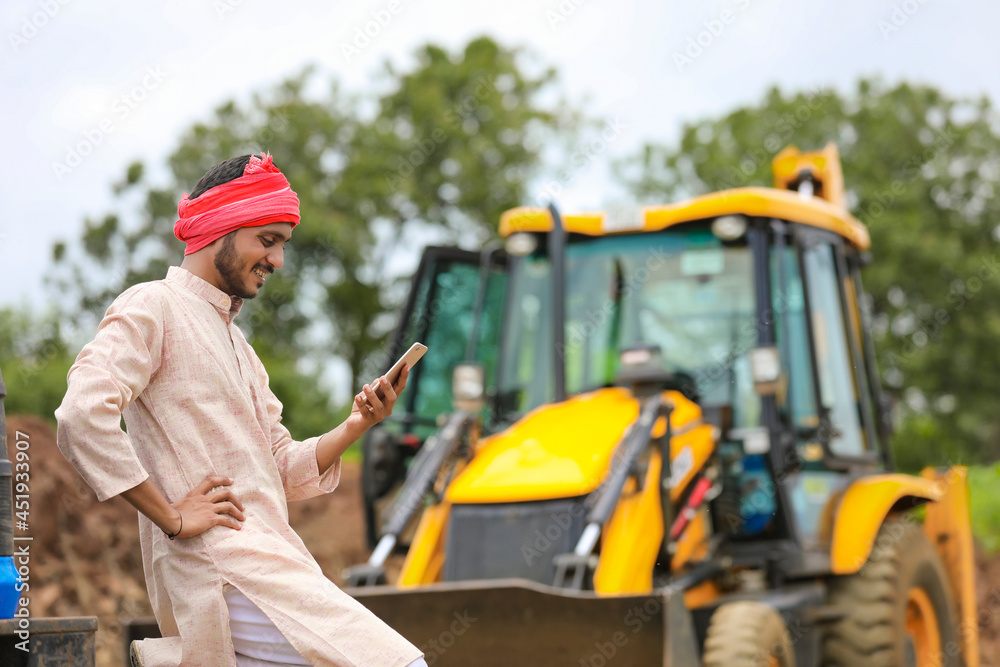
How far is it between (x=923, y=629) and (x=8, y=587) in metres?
5.83

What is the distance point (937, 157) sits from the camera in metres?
29.6

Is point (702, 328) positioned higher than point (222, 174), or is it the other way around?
point (222, 174)

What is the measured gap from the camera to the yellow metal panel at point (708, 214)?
603cm

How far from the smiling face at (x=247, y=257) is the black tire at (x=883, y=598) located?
178 inches

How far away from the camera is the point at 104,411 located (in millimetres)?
1969

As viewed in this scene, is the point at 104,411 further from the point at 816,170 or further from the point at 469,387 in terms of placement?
the point at 816,170

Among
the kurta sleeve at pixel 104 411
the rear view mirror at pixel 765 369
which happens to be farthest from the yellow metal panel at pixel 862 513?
the kurta sleeve at pixel 104 411

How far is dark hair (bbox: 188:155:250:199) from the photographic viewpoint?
2271 millimetres

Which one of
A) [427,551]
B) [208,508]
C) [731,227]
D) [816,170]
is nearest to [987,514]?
[816,170]

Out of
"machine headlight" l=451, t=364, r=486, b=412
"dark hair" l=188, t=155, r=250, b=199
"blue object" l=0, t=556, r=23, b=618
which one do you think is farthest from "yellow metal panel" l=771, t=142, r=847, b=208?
"blue object" l=0, t=556, r=23, b=618

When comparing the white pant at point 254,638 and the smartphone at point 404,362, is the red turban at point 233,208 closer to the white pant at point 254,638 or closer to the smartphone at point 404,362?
the smartphone at point 404,362

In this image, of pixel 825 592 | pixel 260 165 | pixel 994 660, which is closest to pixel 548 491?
pixel 825 592

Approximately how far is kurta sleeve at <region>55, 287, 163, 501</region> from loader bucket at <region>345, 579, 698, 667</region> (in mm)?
2735

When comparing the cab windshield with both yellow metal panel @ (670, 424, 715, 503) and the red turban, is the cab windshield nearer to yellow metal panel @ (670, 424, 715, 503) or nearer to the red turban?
yellow metal panel @ (670, 424, 715, 503)
